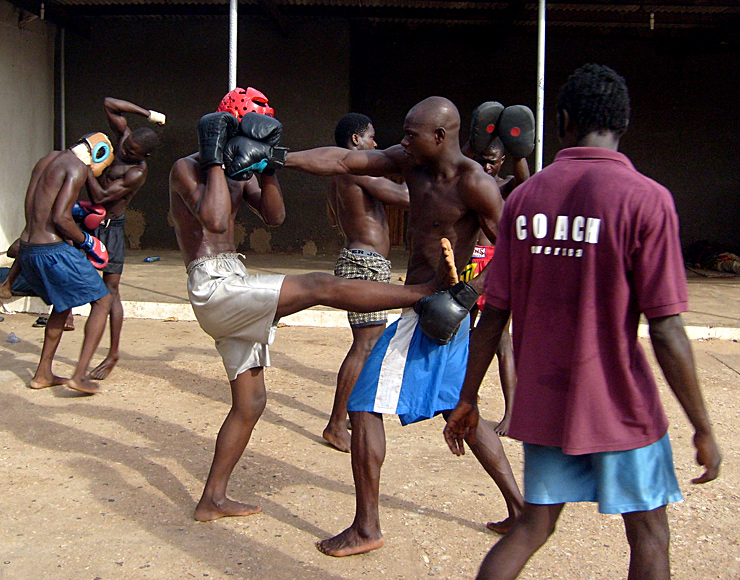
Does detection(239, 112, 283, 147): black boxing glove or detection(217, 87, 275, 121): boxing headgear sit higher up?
detection(217, 87, 275, 121): boxing headgear

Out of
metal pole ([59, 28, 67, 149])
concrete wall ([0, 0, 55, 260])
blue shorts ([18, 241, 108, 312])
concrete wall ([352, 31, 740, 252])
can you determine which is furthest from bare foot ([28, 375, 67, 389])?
concrete wall ([352, 31, 740, 252])

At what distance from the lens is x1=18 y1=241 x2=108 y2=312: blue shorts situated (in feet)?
16.8

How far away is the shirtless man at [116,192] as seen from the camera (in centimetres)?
553

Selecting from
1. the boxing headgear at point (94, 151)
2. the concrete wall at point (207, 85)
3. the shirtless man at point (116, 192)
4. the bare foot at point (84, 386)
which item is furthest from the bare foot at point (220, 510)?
the concrete wall at point (207, 85)

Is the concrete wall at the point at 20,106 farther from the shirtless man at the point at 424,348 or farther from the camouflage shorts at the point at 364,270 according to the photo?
the shirtless man at the point at 424,348

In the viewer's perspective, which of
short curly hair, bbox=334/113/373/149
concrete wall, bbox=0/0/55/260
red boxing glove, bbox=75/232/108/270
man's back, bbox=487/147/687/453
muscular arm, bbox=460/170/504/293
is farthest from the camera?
concrete wall, bbox=0/0/55/260

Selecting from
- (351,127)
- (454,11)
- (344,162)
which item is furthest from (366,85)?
(344,162)

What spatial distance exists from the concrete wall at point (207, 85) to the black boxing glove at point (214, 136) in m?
8.60

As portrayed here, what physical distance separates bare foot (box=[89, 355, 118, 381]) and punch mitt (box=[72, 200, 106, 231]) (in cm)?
101

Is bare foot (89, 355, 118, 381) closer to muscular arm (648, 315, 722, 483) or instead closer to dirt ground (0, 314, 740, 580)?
dirt ground (0, 314, 740, 580)

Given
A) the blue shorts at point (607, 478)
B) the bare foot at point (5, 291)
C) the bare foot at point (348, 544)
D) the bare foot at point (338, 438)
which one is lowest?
the bare foot at point (348, 544)

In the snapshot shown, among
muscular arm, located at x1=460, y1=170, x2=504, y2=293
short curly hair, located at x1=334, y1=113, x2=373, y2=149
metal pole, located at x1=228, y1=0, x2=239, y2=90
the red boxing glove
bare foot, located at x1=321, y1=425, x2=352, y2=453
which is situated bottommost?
bare foot, located at x1=321, y1=425, x2=352, y2=453

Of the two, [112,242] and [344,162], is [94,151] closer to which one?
[112,242]

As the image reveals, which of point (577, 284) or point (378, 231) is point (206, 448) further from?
point (577, 284)
